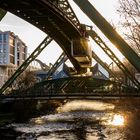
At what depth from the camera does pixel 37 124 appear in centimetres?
4338

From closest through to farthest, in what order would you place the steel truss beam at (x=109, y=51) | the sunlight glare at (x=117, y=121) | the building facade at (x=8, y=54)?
1. the sunlight glare at (x=117, y=121)
2. the steel truss beam at (x=109, y=51)
3. the building facade at (x=8, y=54)

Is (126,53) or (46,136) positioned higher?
(126,53)

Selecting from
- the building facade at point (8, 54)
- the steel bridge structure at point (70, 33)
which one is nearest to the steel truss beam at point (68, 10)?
the steel bridge structure at point (70, 33)

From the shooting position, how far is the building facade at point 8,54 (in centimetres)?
14900

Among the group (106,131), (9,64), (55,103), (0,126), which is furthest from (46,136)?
(9,64)

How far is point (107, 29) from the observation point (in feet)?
96.5

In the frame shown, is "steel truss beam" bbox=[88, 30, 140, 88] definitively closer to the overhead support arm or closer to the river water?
the river water

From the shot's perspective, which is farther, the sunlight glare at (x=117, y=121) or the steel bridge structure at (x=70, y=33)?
the sunlight glare at (x=117, y=121)

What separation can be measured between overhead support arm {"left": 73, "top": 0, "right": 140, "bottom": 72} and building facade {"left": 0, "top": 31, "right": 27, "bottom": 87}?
371 ft

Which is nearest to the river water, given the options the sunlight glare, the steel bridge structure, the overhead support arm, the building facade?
the sunlight glare

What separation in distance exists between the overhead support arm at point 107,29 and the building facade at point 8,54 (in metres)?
113

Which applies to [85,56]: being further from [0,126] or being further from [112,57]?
[0,126]

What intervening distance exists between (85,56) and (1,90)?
1124 cm

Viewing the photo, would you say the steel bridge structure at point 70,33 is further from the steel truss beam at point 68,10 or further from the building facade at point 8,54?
the building facade at point 8,54
